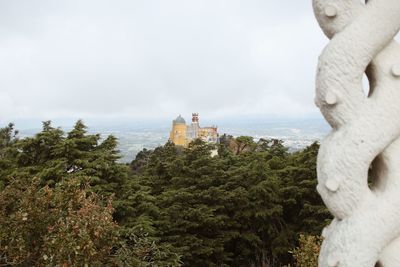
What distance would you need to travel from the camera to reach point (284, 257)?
Result: 1447 cm

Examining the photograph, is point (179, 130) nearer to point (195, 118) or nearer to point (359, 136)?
point (195, 118)

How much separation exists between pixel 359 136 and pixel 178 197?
12.1 metres

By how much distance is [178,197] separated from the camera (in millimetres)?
13219

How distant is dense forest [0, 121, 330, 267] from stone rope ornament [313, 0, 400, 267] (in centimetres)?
578

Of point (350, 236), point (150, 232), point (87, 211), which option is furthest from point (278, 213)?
point (350, 236)

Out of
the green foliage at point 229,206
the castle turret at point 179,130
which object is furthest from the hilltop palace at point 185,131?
the green foliage at point 229,206

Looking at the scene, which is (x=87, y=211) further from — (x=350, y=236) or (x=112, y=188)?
(x=112, y=188)

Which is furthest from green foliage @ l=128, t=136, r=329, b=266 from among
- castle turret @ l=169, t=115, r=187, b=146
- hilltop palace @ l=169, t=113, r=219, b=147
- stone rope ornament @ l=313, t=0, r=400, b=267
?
castle turret @ l=169, t=115, r=187, b=146

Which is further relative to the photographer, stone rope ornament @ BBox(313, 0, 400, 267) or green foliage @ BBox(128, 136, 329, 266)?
green foliage @ BBox(128, 136, 329, 266)

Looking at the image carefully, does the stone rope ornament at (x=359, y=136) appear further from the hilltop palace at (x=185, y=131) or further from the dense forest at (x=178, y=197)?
the hilltop palace at (x=185, y=131)

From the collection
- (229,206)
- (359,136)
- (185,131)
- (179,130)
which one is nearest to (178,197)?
(229,206)

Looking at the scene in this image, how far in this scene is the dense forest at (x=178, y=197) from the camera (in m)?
8.38

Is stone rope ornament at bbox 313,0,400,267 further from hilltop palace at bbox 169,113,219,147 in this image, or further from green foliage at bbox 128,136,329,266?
hilltop palace at bbox 169,113,219,147

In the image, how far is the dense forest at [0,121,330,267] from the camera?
330 inches
